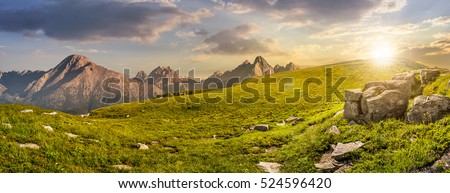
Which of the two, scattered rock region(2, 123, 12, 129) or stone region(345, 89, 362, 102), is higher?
stone region(345, 89, 362, 102)

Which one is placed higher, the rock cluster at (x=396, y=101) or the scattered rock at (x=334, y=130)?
the rock cluster at (x=396, y=101)

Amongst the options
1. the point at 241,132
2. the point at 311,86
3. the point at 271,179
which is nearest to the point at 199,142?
the point at 241,132

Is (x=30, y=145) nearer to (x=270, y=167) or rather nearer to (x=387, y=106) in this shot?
(x=270, y=167)

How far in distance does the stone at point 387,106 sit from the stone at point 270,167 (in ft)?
17.1

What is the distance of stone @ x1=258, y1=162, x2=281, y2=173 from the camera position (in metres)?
12.7

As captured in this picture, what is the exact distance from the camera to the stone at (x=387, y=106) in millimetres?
13922

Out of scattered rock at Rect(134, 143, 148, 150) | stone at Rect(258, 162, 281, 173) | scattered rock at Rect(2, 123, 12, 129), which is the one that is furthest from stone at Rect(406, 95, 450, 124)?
scattered rock at Rect(2, 123, 12, 129)

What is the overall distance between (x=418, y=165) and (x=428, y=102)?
345 cm

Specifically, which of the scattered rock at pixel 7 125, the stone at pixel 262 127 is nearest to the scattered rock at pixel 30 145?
the scattered rock at pixel 7 125

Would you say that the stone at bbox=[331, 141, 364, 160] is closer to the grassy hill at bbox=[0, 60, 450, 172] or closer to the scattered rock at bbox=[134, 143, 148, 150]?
the grassy hill at bbox=[0, 60, 450, 172]

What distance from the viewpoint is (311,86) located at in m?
31.7

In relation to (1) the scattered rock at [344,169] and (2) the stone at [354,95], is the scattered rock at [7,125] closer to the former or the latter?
(1) the scattered rock at [344,169]

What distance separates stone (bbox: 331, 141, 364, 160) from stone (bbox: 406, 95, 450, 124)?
259cm

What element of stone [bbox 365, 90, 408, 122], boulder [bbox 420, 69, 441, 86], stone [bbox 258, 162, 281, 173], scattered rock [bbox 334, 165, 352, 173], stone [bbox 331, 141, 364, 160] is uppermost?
boulder [bbox 420, 69, 441, 86]
